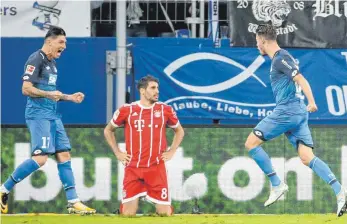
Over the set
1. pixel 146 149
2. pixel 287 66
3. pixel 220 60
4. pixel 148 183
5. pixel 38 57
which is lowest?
pixel 148 183

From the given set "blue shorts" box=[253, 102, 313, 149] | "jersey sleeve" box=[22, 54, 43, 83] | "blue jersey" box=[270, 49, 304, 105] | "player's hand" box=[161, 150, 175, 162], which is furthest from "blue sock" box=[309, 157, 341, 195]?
"jersey sleeve" box=[22, 54, 43, 83]

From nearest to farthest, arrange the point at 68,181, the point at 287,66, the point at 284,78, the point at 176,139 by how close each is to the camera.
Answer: the point at 287,66 → the point at 284,78 → the point at 68,181 → the point at 176,139

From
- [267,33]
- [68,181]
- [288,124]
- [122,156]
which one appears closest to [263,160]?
[288,124]

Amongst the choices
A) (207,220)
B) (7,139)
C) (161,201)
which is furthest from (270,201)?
(7,139)

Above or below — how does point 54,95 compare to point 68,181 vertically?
above

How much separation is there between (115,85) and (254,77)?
2.10 meters

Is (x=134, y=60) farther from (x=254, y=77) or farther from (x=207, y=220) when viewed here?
(x=207, y=220)

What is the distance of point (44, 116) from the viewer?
14.3 meters

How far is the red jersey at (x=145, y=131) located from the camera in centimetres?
1488

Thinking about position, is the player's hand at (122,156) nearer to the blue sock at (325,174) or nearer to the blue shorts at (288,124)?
the blue shorts at (288,124)

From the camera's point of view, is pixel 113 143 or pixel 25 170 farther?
pixel 113 143

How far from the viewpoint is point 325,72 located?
19734 mm

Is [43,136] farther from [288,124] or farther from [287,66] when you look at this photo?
[287,66]

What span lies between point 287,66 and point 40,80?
277cm
